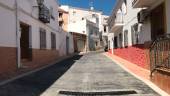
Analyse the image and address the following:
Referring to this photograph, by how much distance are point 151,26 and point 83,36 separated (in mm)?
48821

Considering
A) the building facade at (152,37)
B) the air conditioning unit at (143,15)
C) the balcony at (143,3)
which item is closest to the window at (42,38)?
the building facade at (152,37)

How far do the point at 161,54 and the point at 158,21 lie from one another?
6.70 m

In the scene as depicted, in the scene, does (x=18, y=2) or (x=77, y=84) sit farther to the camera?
(x=18, y=2)

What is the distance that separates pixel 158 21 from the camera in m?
19.6

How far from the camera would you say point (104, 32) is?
89.8m

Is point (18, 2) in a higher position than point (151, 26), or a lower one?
higher

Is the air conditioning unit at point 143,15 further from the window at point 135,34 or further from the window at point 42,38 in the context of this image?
the window at point 42,38

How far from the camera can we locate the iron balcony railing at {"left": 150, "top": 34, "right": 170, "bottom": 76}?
1214cm

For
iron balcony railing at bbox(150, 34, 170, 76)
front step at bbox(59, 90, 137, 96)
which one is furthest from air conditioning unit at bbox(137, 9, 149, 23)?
front step at bbox(59, 90, 137, 96)

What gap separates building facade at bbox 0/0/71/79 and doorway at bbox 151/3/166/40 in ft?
24.7

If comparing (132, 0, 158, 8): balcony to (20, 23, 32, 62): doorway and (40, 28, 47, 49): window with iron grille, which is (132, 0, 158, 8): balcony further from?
(40, 28, 47, 49): window with iron grille

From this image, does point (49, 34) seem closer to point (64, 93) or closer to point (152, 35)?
point (152, 35)

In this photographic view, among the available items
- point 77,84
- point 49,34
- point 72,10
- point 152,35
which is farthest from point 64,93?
point 72,10

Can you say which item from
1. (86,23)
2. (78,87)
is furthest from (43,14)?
(86,23)
